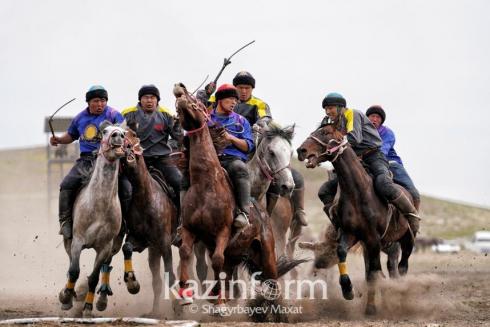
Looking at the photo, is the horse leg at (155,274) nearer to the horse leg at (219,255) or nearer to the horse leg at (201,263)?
the horse leg at (201,263)

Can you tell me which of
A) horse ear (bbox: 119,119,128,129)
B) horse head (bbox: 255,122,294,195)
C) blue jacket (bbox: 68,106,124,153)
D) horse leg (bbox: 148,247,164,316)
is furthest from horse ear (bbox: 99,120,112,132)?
horse head (bbox: 255,122,294,195)

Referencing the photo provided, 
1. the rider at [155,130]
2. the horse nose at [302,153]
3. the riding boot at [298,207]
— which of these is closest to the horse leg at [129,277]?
the rider at [155,130]

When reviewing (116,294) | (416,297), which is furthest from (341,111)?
(116,294)

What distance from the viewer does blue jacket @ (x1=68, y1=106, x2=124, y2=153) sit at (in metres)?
15.3

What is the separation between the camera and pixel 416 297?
15859mm

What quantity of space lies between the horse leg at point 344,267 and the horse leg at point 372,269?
0.37 m

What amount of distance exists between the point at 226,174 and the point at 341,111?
2.48 m

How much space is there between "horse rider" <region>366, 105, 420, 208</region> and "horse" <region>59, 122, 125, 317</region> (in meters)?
4.97

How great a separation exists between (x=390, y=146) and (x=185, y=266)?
223 inches

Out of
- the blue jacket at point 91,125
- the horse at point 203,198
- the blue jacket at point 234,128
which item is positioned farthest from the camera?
the blue jacket at point 91,125

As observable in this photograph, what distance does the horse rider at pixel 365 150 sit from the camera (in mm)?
15547

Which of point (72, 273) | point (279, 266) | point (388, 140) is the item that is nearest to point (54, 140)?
point (72, 273)

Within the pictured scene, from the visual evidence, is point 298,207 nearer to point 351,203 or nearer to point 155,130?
point 351,203

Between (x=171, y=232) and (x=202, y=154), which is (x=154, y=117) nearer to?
(x=171, y=232)
